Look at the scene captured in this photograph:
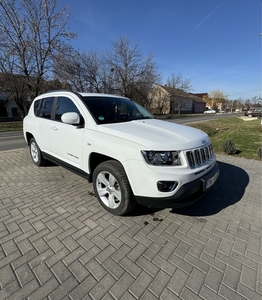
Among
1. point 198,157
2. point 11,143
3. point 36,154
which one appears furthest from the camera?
point 11,143

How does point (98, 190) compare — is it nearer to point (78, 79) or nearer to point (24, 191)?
point (24, 191)

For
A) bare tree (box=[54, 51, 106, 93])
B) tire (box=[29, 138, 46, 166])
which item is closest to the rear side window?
tire (box=[29, 138, 46, 166])

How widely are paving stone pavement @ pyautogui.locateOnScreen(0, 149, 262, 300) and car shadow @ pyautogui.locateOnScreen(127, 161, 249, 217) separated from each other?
0.07 feet

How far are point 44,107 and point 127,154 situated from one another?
299 cm

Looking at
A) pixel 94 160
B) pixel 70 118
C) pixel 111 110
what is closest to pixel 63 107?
pixel 70 118

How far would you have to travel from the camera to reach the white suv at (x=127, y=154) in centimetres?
215

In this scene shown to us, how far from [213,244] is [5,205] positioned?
3342mm

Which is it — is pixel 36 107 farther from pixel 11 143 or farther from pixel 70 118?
pixel 11 143

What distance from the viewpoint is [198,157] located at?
7.89ft

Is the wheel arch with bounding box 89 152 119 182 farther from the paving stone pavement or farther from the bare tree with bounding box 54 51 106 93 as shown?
the bare tree with bounding box 54 51 106 93

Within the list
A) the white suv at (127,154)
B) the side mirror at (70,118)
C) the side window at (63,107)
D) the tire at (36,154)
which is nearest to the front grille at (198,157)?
the white suv at (127,154)

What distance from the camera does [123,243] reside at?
2199 millimetres

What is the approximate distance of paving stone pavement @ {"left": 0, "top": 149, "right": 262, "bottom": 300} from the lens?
65.1 inches

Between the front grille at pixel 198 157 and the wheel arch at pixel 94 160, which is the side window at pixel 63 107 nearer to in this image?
the wheel arch at pixel 94 160
